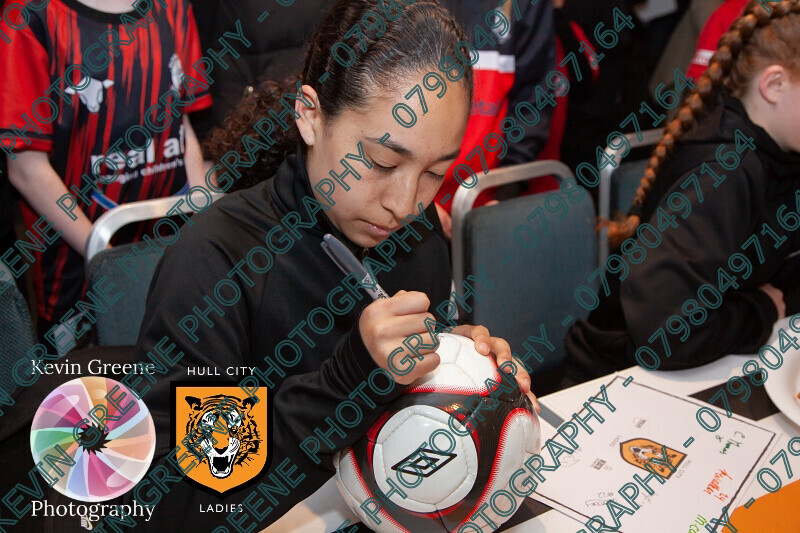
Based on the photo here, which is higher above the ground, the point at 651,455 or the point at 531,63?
the point at 531,63

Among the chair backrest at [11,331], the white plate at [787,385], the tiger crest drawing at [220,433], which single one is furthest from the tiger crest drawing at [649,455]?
the chair backrest at [11,331]

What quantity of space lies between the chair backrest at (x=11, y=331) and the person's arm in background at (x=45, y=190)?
0.40m

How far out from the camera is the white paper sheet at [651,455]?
890 mm

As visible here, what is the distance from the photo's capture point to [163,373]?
864 mm

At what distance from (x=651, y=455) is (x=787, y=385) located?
0.98 feet

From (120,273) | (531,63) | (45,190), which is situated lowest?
(45,190)

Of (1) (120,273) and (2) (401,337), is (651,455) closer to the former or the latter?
(2) (401,337)

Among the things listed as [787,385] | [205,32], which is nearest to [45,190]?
[205,32]

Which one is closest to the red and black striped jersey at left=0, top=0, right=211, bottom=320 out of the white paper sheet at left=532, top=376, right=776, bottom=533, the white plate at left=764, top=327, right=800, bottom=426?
the white paper sheet at left=532, top=376, right=776, bottom=533

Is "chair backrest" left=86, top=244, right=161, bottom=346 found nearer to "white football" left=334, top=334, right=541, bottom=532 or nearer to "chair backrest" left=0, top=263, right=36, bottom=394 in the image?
"chair backrest" left=0, top=263, right=36, bottom=394

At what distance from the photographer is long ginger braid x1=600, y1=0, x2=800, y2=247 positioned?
1439 mm

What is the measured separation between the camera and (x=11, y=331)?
1.12 m

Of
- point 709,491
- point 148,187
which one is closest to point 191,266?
point 709,491

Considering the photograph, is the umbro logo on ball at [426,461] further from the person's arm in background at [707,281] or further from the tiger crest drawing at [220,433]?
the person's arm in background at [707,281]
